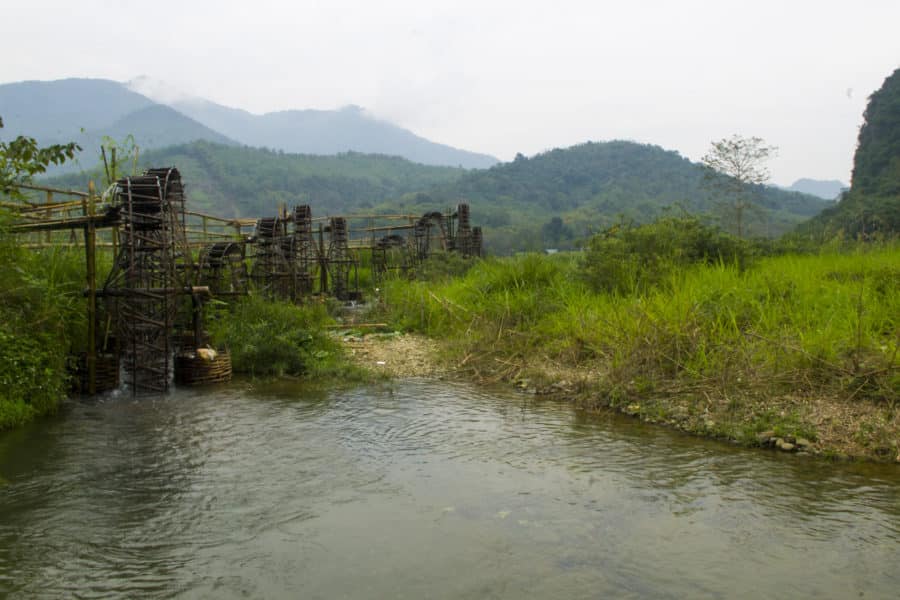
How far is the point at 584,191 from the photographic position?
3157 inches

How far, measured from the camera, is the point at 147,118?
152m

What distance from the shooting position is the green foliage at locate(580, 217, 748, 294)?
1318 centimetres

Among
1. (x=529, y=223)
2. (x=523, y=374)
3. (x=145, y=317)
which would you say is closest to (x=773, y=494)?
(x=523, y=374)

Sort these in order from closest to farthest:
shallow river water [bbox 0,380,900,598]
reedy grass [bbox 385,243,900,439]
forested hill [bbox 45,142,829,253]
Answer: shallow river water [bbox 0,380,900,598], reedy grass [bbox 385,243,900,439], forested hill [bbox 45,142,829,253]

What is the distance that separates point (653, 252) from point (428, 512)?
29.4 feet

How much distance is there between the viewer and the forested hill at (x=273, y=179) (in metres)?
69.2

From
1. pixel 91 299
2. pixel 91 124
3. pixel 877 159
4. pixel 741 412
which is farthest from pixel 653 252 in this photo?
pixel 91 124

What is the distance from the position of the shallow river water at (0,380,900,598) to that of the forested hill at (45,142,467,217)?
5235 centimetres

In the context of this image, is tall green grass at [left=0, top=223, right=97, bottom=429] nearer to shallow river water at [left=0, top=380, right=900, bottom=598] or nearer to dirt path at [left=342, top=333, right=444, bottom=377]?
shallow river water at [left=0, top=380, right=900, bottom=598]

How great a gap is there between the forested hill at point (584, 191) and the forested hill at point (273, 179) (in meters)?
10.3

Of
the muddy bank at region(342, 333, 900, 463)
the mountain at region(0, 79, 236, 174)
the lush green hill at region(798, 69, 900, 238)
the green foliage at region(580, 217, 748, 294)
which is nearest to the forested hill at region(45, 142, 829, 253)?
the lush green hill at region(798, 69, 900, 238)

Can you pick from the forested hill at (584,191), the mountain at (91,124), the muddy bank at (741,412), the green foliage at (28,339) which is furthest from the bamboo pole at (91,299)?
the mountain at (91,124)

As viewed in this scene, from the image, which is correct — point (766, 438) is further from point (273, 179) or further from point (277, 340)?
point (273, 179)

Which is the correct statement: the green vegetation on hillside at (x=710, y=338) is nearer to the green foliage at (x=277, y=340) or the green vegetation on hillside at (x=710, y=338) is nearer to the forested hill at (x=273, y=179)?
the green foliage at (x=277, y=340)
